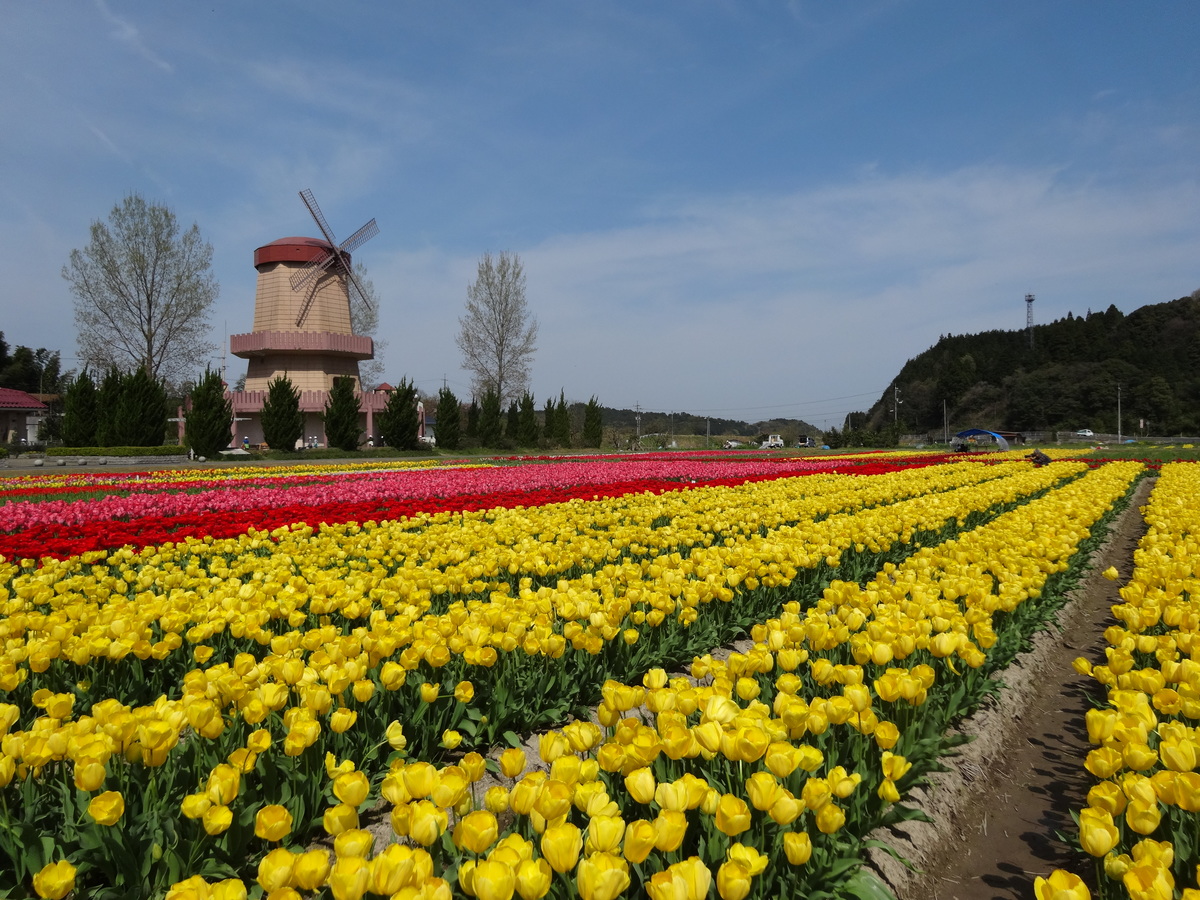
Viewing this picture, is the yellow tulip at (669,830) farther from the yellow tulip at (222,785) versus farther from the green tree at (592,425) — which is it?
the green tree at (592,425)

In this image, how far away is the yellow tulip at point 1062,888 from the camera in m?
1.42

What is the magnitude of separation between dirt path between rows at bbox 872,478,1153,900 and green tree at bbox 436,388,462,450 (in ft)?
116

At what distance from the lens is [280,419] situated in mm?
30984

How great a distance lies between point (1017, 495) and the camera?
10.4 m

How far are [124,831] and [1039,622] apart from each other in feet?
Result: 15.8

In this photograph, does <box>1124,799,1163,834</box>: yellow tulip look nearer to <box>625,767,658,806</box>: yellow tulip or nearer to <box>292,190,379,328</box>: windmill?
<box>625,767,658,806</box>: yellow tulip

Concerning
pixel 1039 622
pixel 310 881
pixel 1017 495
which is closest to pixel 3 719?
pixel 310 881

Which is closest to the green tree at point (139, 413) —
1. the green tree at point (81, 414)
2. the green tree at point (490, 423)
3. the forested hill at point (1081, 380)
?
the green tree at point (81, 414)

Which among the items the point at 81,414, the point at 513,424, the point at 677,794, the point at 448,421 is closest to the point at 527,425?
the point at 513,424

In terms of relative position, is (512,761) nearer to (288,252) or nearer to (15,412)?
(288,252)

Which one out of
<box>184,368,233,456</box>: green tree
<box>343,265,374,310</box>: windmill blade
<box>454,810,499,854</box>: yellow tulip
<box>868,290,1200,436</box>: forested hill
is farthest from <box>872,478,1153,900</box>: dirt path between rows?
<box>868,290,1200,436</box>: forested hill

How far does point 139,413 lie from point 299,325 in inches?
428

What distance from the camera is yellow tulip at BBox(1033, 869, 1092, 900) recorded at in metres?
1.42

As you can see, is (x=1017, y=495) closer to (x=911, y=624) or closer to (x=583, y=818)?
(x=911, y=624)
